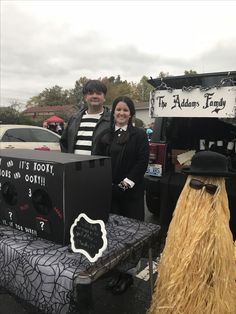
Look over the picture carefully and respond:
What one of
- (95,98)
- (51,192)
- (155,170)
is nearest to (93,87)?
(95,98)

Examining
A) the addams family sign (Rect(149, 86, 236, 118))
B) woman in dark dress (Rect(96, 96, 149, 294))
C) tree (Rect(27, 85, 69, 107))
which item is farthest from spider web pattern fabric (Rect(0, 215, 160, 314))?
tree (Rect(27, 85, 69, 107))

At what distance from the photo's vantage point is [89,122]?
9.62 ft

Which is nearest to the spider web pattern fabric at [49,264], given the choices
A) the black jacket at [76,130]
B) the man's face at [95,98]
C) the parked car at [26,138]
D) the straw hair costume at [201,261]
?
the straw hair costume at [201,261]

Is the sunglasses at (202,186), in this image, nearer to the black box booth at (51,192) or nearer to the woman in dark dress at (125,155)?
the black box booth at (51,192)

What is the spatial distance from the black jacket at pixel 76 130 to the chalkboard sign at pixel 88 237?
120 cm

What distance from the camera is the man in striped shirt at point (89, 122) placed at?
2.81m

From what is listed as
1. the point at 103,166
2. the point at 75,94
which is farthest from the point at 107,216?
the point at 75,94

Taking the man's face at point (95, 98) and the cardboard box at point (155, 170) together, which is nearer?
the man's face at point (95, 98)

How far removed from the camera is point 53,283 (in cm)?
154

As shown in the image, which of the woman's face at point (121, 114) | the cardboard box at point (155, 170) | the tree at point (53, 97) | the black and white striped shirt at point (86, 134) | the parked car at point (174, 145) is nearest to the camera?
the woman's face at point (121, 114)

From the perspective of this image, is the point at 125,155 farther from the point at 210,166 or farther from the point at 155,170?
the point at 155,170

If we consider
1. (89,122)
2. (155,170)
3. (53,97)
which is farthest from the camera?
(53,97)

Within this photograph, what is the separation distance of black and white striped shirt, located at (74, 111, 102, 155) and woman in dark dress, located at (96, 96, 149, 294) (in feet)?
0.56

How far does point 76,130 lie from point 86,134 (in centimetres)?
10
